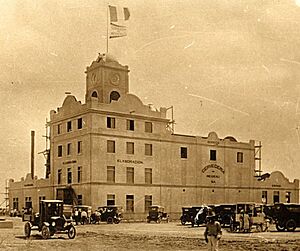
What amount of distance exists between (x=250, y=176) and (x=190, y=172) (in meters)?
8.82

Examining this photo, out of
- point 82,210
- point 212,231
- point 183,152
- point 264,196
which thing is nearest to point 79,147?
point 82,210

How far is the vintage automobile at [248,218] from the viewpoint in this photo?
34.5 m

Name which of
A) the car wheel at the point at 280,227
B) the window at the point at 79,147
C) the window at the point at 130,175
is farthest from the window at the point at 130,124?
the car wheel at the point at 280,227

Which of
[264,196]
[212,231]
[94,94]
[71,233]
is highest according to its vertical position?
[94,94]

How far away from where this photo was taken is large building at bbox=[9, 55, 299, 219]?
52906mm

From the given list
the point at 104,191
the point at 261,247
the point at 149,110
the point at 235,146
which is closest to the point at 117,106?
the point at 149,110

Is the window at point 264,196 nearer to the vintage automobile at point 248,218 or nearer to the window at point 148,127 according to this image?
the window at point 148,127

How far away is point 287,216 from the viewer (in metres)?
35.4

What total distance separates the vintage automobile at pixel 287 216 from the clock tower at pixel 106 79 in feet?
84.2

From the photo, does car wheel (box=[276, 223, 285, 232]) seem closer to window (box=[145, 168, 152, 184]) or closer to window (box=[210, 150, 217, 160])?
window (box=[145, 168, 152, 184])

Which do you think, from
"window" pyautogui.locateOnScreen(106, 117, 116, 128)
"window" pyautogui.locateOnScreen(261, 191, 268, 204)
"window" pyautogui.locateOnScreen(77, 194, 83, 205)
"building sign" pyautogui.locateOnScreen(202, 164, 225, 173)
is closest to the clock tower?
"window" pyautogui.locateOnScreen(106, 117, 116, 128)

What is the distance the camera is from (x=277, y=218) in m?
35.4

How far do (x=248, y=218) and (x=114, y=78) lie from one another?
89.0 feet

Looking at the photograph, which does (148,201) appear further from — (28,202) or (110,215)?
(28,202)
